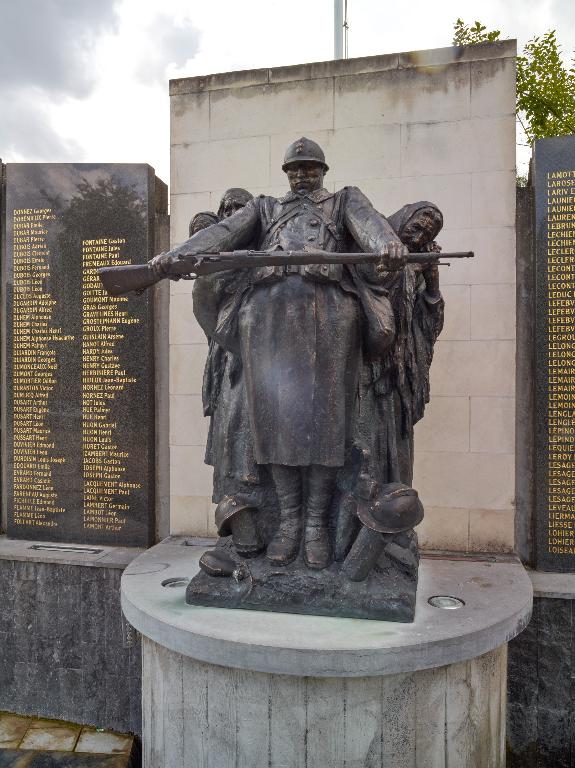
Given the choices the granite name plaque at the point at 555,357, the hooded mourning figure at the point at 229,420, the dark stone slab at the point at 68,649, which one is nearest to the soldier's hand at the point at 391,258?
the hooded mourning figure at the point at 229,420

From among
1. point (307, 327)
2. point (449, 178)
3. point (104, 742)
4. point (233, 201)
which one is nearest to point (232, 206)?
point (233, 201)

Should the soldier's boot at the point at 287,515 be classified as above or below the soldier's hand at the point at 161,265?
below

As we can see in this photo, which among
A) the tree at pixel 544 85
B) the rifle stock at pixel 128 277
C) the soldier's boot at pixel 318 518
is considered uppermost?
the tree at pixel 544 85

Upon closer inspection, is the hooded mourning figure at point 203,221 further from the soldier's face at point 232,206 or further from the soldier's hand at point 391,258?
the soldier's hand at point 391,258

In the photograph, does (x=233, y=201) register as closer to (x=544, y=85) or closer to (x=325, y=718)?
(x=325, y=718)

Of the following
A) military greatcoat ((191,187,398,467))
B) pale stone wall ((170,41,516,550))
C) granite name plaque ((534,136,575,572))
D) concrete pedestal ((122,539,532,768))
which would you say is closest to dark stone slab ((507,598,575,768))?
granite name plaque ((534,136,575,572))

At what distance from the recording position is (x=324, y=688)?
270 cm

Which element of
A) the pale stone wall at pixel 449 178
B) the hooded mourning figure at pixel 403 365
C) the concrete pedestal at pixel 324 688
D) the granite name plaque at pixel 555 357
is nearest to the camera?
the concrete pedestal at pixel 324 688

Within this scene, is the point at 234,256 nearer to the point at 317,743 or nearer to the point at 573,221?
the point at 317,743

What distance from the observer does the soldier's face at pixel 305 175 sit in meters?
3.24

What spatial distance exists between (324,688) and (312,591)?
457 mm

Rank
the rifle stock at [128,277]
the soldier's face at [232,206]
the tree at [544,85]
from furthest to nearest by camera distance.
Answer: the tree at [544,85] → the soldier's face at [232,206] → the rifle stock at [128,277]

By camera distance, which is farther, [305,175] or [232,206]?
[232,206]

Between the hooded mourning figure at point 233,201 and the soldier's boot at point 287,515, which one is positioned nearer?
the soldier's boot at point 287,515
